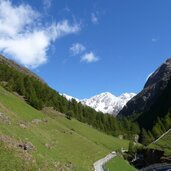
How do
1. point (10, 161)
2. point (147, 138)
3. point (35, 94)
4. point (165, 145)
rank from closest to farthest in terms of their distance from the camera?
point (10, 161) < point (165, 145) < point (35, 94) < point (147, 138)

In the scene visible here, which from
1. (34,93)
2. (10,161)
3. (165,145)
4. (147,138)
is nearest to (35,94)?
(34,93)

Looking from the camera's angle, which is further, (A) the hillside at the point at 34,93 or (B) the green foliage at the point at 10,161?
(A) the hillside at the point at 34,93

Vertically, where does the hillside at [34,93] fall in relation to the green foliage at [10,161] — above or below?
above

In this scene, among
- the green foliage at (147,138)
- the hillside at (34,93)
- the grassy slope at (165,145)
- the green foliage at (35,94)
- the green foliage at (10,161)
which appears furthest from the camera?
the green foliage at (147,138)

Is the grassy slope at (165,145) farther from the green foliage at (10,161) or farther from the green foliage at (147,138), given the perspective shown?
the green foliage at (10,161)

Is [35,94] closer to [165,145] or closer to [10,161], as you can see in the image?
[165,145]

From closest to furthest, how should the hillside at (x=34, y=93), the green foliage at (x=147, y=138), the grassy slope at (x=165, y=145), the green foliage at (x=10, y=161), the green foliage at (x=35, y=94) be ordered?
the green foliage at (x=10, y=161) < the grassy slope at (x=165, y=145) < the hillside at (x=34, y=93) < the green foliage at (x=35, y=94) < the green foliage at (x=147, y=138)

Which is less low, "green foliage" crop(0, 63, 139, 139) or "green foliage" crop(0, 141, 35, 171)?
"green foliage" crop(0, 63, 139, 139)

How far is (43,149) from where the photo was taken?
53062 millimetres

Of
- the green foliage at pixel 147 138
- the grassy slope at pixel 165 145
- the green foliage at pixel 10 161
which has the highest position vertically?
the green foliage at pixel 147 138

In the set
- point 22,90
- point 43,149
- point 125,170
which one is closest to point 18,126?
point 43,149

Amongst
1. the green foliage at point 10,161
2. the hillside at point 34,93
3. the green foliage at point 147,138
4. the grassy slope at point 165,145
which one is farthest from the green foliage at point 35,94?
the green foliage at point 10,161

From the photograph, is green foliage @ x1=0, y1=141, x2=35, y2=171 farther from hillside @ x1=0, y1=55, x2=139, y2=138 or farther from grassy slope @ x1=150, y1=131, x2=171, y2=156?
hillside @ x1=0, y1=55, x2=139, y2=138

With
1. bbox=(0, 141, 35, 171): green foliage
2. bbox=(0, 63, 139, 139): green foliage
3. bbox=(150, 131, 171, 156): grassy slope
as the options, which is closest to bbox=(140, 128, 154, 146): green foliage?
bbox=(0, 63, 139, 139): green foliage
